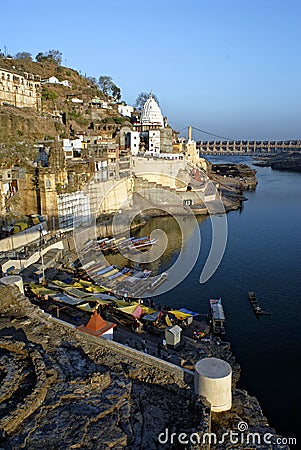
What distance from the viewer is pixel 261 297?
57.6 ft

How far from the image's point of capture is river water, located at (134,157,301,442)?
11.8m

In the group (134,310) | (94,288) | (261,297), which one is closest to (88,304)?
(134,310)

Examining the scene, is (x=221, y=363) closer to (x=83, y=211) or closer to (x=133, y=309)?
(x=133, y=309)

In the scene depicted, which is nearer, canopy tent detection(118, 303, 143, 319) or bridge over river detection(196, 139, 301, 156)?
canopy tent detection(118, 303, 143, 319)

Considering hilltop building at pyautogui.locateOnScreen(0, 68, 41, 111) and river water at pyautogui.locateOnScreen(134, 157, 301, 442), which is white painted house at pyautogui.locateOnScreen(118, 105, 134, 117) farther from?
river water at pyautogui.locateOnScreen(134, 157, 301, 442)

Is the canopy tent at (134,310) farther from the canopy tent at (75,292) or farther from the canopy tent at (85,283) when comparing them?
the canopy tent at (85,283)

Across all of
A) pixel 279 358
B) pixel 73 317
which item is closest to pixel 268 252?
pixel 279 358

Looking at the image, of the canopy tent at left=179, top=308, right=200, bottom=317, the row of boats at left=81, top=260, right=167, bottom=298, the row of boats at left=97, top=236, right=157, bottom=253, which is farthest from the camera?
the row of boats at left=97, top=236, right=157, bottom=253

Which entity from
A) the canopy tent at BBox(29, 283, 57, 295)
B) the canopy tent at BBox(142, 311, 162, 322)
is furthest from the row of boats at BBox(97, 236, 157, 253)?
the canopy tent at BBox(142, 311, 162, 322)

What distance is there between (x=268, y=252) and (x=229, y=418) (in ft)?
56.0

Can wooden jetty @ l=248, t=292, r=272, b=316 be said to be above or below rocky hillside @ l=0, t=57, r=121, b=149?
below

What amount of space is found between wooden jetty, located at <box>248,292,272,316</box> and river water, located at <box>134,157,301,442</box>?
211 millimetres

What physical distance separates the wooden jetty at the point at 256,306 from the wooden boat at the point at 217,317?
4.70 ft

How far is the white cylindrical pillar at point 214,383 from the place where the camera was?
792 cm
